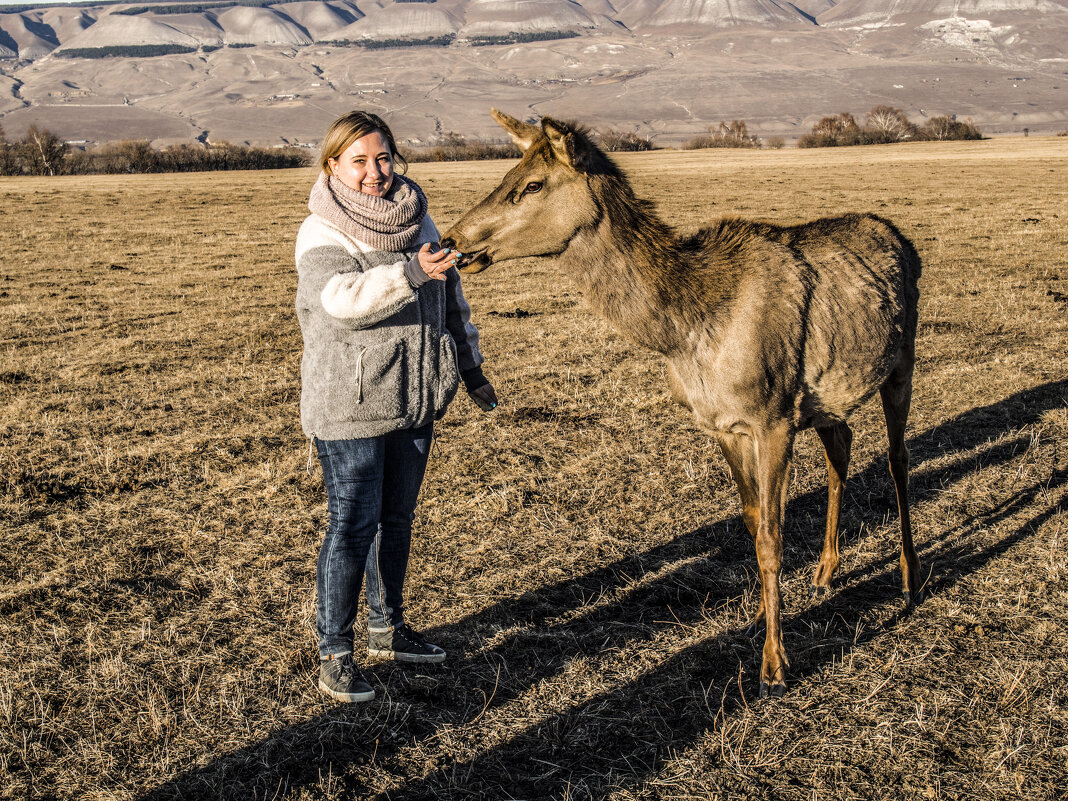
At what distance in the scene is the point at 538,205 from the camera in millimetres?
4258

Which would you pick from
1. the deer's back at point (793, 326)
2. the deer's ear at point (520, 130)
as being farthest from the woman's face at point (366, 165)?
the deer's back at point (793, 326)

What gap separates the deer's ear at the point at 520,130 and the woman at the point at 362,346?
0.71 metres

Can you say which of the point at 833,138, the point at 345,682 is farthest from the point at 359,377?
the point at 833,138

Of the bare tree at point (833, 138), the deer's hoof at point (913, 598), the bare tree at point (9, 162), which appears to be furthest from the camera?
the bare tree at point (833, 138)

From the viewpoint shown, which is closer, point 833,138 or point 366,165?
point 366,165

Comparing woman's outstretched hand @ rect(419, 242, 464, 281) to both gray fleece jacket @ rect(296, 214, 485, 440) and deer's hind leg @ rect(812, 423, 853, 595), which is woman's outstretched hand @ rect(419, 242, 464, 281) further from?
deer's hind leg @ rect(812, 423, 853, 595)

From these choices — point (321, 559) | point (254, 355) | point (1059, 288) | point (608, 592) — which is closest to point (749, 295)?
point (608, 592)

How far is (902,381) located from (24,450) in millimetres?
7465

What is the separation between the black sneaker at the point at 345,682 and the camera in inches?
159

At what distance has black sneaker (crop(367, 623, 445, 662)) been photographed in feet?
14.5

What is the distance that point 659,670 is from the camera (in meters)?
4.38

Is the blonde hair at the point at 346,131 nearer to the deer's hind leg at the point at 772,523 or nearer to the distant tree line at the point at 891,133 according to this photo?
the deer's hind leg at the point at 772,523

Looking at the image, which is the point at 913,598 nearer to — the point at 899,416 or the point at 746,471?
the point at 899,416

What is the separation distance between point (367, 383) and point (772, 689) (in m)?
2.57
